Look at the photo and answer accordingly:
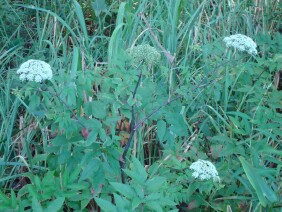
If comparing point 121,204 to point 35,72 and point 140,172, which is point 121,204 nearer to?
point 140,172

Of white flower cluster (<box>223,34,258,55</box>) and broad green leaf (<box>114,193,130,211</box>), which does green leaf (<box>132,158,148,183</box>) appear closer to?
broad green leaf (<box>114,193,130,211</box>)

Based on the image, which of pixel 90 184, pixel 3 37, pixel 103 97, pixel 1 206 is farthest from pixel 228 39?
pixel 3 37

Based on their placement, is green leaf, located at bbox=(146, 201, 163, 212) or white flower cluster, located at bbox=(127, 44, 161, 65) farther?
white flower cluster, located at bbox=(127, 44, 161, 65)

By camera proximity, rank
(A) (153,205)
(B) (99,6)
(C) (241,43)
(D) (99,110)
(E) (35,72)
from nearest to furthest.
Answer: (A) (153,205) → (E) (35,72) → (D) (99,110) → (C) (241,43) → (B) (99,6)

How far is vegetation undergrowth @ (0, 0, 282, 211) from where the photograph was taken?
1.71m

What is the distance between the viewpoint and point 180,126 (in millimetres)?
1813

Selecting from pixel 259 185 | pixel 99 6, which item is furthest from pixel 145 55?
pixel 99 6

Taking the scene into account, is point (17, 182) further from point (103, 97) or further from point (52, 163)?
point (103, 97)

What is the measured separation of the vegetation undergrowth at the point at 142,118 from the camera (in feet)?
5.61

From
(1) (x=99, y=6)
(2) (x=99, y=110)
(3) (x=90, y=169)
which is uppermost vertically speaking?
(1) (x=99, y=6)

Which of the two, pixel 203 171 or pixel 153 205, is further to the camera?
pixel 203 171

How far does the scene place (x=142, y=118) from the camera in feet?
6.09

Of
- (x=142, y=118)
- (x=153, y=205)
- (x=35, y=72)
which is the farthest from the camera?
(x=142, y=118)

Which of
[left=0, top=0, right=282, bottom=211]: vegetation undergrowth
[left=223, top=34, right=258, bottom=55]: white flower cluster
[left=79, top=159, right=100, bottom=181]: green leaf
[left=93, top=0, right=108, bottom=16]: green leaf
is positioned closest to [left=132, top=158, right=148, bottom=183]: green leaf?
[left=0, top=0, right=282, bottom=211]: vegetation undergrowth
